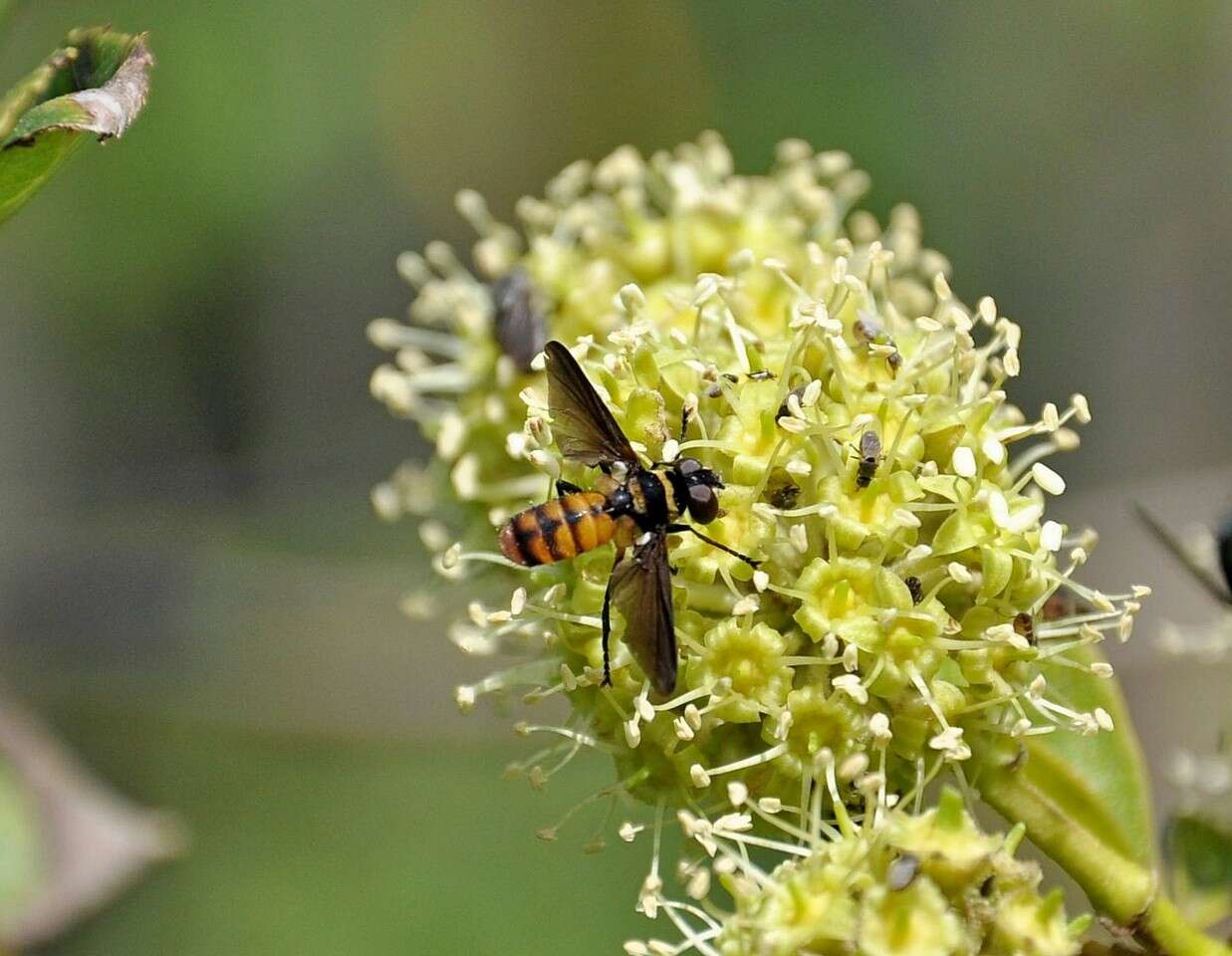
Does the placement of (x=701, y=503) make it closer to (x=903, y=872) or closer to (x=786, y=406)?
(x=786, y=406)

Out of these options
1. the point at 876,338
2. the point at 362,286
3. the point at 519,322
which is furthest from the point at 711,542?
the point at 362,286

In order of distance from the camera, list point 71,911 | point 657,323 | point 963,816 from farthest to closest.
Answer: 1. point 71,911
2. point 657,323
3. point 963,816

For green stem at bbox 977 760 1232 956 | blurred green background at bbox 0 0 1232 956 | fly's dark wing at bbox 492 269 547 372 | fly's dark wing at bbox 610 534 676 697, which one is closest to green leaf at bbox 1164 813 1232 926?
green stem at bbox 977 760 1232 956

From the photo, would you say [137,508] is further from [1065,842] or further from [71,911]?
[1065,842]

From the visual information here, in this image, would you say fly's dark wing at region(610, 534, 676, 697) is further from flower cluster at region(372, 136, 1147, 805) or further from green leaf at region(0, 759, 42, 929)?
green leaf at region(0, 759, 42, 929)

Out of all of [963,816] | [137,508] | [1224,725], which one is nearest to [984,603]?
[963,816]

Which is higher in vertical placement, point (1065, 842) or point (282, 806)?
point (1065, 842)

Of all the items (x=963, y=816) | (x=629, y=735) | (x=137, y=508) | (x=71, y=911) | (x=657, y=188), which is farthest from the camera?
(x=137, y=508)
